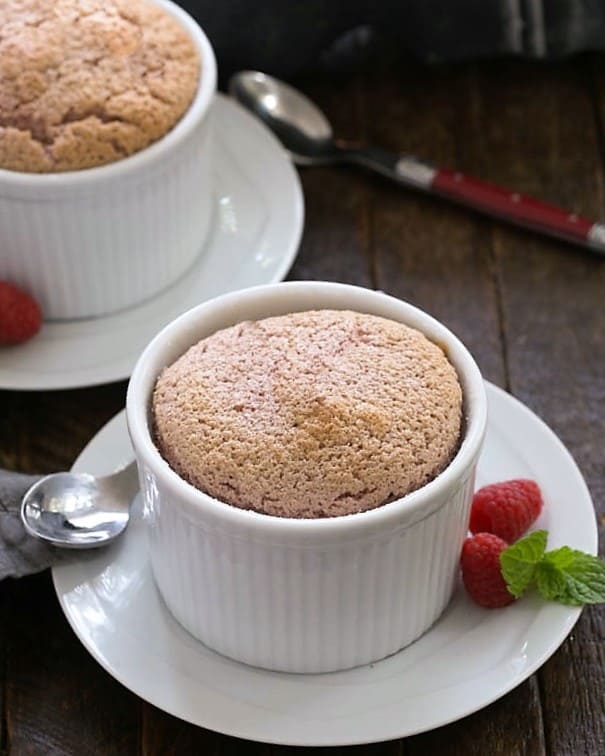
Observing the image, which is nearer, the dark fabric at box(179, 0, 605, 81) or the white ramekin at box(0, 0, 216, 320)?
the white ramekin at box(0, 0, 216, 320)

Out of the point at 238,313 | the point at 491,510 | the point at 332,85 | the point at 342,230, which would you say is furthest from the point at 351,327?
the point at 332,85

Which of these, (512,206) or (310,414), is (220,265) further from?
(310,414)

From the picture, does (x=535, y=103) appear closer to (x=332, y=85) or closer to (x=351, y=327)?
(x=332, y=85)

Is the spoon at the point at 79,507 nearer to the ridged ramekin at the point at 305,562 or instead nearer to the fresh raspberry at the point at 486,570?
the ridged ramekin at the point at 305,562

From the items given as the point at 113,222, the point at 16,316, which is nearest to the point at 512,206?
A: the point at 113,222

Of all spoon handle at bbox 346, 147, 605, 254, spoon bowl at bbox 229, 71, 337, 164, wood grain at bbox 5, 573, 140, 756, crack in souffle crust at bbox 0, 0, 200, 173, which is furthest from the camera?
spoon bowl at bbox 229, 71, 337, 164

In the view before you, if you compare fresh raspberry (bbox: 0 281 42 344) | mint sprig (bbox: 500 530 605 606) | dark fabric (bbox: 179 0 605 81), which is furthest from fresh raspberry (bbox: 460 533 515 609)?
dark fabric (bbox: 179 0 605 81)

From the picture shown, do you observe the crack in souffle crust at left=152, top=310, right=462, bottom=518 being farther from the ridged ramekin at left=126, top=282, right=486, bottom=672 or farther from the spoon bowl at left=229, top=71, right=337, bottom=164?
the spoon bowl at left=229, top=71, right=337, bottom=164
